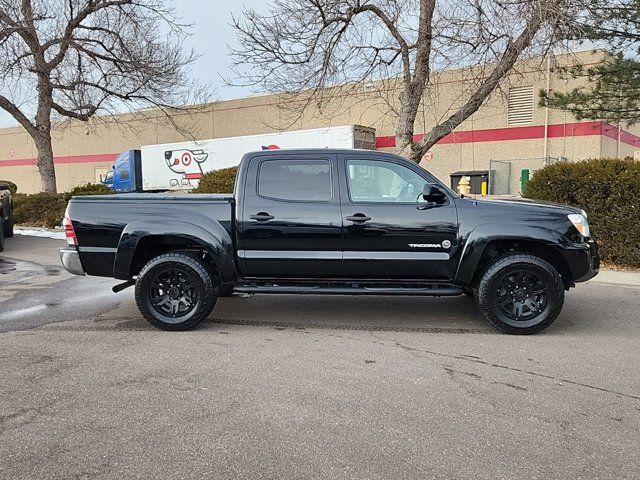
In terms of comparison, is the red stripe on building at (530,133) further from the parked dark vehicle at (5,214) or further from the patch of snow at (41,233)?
the parked dark vehicle at (5,214)

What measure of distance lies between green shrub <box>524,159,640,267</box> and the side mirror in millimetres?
5211

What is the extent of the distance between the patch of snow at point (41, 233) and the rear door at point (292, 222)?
442 inches

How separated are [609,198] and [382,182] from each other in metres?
5.57

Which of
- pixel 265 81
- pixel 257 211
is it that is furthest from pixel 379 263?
pixel 265 81

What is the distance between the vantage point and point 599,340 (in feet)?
18.2

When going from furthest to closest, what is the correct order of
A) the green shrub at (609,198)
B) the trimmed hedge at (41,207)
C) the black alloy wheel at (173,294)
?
the trimmed hedge at (41,207) → the green shrub at (609,198) → the black alloy wheel at (173,294)

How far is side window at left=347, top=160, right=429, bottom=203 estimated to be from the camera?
231 inches

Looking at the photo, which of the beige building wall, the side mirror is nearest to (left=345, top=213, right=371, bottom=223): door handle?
the side mirror

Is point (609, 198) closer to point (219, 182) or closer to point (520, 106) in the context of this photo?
point (219, 182)

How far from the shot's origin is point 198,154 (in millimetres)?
26109

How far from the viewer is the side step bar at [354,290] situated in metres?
5.84

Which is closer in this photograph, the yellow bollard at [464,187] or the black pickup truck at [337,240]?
the black pickup truck at [337,240]

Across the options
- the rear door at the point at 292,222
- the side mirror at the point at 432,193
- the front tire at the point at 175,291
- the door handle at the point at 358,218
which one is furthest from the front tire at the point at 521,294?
the front tire at the point at 175,291

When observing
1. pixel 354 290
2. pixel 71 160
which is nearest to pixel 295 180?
pixel 354 290
